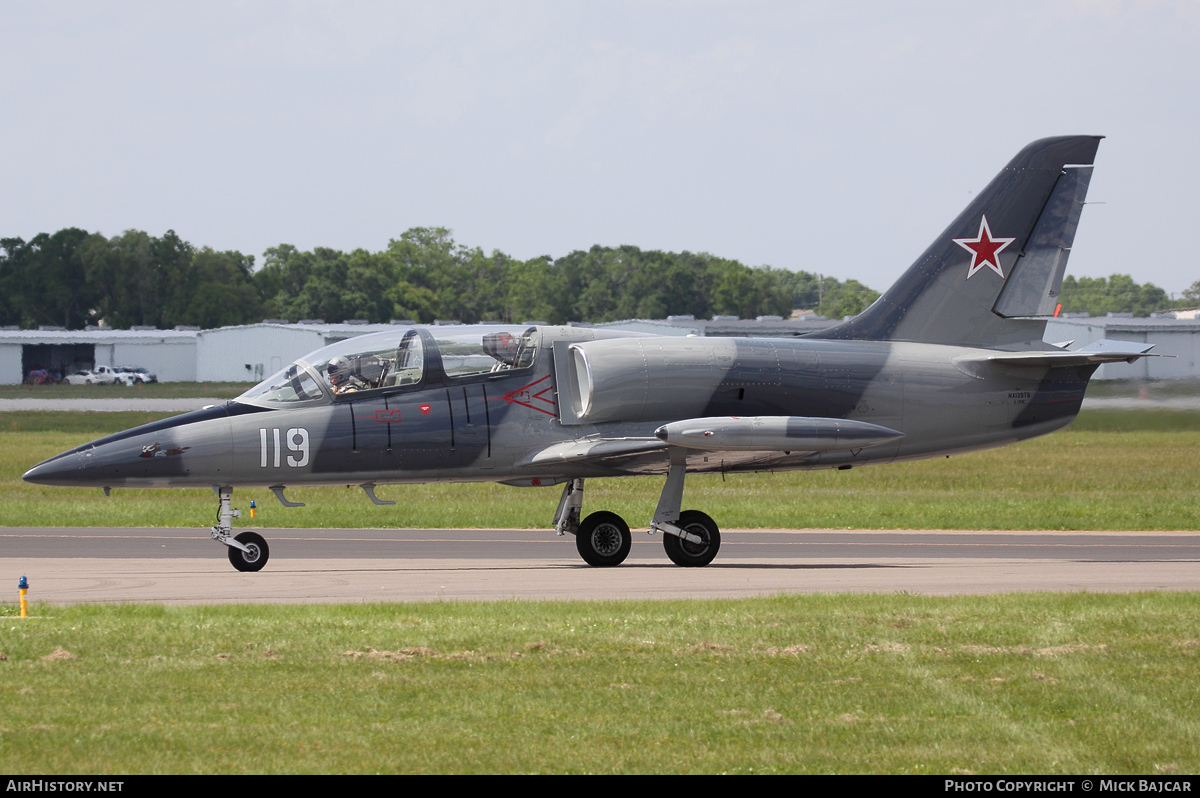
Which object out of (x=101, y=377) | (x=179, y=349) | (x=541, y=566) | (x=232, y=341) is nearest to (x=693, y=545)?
(x=541, y=566)

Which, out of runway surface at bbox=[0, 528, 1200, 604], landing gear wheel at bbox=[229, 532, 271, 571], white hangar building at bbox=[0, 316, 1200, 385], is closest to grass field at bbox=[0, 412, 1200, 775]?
runway surface at bbox=[0, 528, 1200, 604]

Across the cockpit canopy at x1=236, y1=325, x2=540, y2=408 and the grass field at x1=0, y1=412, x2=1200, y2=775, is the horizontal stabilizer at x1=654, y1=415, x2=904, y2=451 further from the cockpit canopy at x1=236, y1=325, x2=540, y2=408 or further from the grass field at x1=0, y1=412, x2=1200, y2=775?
the grass field at x1=0, y1=412, x2=1200, y2=775

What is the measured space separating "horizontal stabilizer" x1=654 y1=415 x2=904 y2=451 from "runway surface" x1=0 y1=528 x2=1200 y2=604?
1693mm

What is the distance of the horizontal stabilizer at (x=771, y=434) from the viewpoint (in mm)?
17016

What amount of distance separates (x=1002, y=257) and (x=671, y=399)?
19.1 ft

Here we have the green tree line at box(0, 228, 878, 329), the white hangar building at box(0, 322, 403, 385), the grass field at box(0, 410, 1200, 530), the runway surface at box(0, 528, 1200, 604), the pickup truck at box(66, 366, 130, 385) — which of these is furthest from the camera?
the green tree line at box(0, 228, 878, 329)

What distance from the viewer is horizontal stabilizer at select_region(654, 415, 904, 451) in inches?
670

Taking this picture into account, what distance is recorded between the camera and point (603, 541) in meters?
18.0

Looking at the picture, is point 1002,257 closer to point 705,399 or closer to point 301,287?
point 705,399

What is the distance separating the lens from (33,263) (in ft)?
420

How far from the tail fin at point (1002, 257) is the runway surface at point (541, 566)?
3474mm

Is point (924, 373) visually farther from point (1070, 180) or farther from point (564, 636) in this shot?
point (564, 636)

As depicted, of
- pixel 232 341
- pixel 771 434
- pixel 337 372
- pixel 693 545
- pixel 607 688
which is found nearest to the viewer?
pixel 607 688
